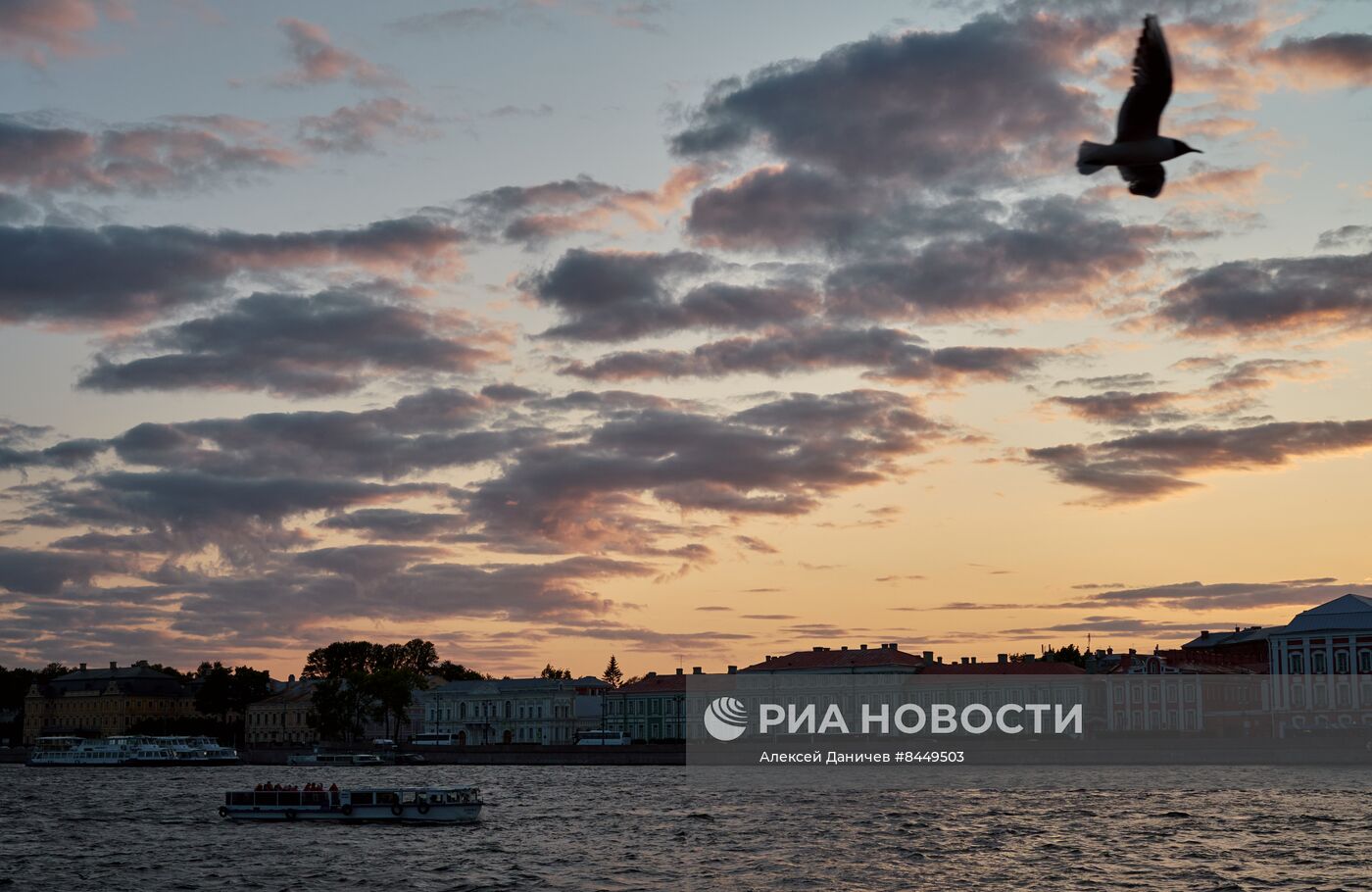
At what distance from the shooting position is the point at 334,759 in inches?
5556

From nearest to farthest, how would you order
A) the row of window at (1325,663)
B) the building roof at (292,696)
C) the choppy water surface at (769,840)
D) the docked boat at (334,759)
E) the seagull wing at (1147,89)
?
the seagull wing at (1147,89) → the choppy water surface at (769,840) → the row of window at (1325,663) → the docked boat at (334,759) → the building roof at (292,696)

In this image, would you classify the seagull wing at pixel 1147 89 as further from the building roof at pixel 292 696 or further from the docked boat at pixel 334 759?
the building roof at pixel 292 696

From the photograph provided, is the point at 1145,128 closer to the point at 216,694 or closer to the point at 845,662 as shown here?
the point at 845,662

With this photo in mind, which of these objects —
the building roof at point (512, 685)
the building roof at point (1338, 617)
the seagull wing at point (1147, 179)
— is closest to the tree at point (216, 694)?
the building roof at point (512, 685)

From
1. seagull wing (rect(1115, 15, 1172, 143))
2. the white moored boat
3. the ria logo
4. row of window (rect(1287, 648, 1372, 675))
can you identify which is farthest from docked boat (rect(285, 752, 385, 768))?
seagull wing (rect(1115, 15, 1172, 143))

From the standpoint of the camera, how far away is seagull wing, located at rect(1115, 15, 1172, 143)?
35.0 ft

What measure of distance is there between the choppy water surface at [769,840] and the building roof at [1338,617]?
130 feet

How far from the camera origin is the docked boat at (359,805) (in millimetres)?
65062

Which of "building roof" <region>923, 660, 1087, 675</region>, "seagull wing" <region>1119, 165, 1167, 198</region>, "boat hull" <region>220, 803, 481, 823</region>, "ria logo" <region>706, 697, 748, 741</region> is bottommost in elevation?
"boat hull" <region>220, 803, 481, 823</region>

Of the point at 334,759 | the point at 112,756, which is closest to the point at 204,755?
the point at 112,756

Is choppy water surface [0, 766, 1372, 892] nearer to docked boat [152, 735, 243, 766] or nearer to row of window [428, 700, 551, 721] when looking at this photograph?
docked boat [152, 735, 243, 766]

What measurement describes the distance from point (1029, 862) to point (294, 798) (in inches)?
1386

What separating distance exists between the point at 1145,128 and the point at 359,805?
61.3 meters

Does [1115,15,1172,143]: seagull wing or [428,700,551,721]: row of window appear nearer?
[1115,15,1172,143]: seagull wing
